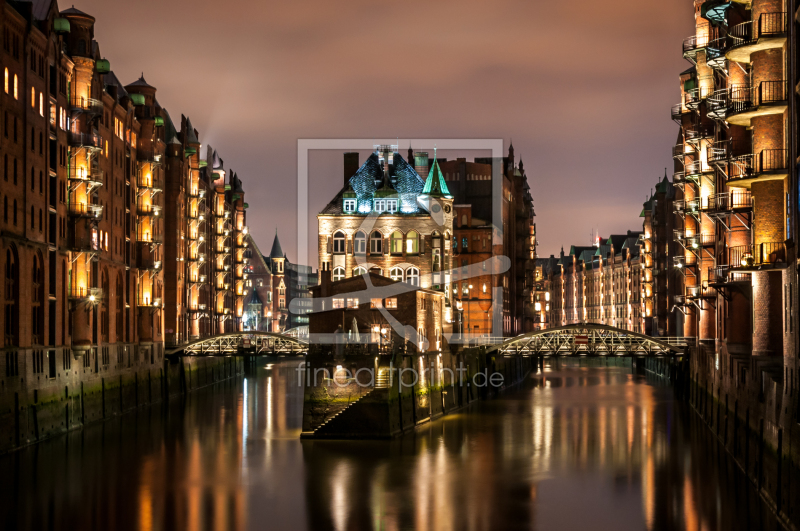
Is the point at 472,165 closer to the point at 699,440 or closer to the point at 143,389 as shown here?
the point at 143,389

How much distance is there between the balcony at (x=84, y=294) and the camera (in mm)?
57938

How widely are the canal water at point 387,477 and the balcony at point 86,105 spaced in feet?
57.9

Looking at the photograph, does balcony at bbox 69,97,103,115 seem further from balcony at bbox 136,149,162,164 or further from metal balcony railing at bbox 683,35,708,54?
metal balcony railing at bbox 683,35,708,54

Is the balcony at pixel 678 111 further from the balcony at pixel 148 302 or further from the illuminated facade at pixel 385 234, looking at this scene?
the balcony at pixel 148 302

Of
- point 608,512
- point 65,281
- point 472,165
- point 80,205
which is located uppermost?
point 472,165

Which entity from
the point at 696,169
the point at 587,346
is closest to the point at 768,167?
the point at 696,169

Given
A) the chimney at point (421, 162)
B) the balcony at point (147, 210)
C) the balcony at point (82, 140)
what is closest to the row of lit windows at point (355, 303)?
the balcony at point (82, 140)

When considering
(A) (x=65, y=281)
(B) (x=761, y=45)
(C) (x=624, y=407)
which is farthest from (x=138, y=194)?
(B) (x=761, y=45)

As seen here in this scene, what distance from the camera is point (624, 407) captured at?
7456 centimetres

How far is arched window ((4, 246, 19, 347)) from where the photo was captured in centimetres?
4803

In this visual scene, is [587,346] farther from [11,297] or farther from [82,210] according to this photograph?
[11,297]

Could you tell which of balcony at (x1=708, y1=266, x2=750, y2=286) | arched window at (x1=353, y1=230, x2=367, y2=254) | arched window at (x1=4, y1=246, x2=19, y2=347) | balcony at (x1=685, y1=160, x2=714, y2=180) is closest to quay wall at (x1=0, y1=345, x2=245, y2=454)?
arched window at (x1=4, y1=246, x2=19, y2=347)

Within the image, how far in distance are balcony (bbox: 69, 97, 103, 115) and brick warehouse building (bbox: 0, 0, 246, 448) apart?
0.07 meters

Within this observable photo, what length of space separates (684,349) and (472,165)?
3744 centimetres
